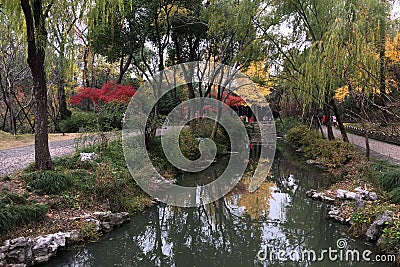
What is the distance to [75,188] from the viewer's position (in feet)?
19.6

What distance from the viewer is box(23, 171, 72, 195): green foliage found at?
5.58 meters

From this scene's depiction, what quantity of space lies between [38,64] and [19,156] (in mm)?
3286

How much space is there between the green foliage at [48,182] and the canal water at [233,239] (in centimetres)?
122

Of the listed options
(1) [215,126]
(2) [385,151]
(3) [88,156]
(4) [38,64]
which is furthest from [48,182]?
(2) [385,151]

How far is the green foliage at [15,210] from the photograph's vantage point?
4.39 meters

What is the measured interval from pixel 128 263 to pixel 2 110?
14.7m

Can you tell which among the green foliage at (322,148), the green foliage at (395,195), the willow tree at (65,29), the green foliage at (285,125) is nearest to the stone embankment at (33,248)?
the willow tree at (65,29)

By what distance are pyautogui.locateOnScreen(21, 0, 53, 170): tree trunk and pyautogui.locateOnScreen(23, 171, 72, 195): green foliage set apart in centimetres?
41

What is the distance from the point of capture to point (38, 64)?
19.4 ft

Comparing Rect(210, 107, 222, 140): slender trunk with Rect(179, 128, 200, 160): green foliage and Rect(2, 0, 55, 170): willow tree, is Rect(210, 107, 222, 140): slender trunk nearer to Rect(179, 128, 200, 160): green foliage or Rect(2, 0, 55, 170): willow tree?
Rect(179, 128, 200, 160): green foliage

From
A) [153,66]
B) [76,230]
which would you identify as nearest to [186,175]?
[76,230]

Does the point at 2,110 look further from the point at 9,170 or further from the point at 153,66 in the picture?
the point at 9,170

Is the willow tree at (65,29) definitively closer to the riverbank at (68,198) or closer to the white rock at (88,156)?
the riverbank at (68,198)

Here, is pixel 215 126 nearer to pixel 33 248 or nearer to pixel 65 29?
pixel 65 29
